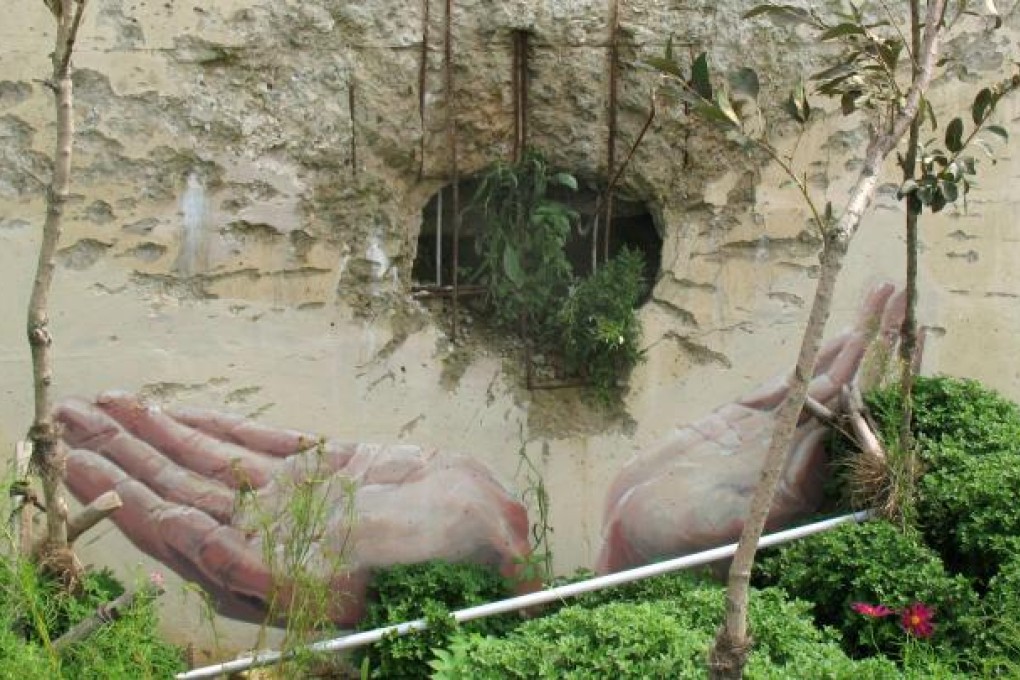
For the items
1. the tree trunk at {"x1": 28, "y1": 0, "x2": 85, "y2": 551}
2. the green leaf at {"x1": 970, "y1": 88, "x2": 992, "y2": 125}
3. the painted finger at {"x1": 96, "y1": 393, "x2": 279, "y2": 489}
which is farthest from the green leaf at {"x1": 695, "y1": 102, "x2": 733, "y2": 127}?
the painted finger at {"x1": 96, "y1": 393, "x2": 279, "y2": 489}

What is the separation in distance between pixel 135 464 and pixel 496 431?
49.5 inches

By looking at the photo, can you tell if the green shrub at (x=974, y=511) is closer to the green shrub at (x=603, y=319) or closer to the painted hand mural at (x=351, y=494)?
the painted hand mural at (x=351, y=494)

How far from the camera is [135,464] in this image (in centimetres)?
450

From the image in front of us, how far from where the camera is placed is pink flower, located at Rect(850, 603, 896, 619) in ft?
14.4

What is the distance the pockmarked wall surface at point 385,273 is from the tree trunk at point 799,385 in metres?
1.61

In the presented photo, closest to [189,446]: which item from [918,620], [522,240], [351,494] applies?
[351,494]

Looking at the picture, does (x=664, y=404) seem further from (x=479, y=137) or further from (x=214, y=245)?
(x=214, y=245)

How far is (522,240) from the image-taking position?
16.3 ft

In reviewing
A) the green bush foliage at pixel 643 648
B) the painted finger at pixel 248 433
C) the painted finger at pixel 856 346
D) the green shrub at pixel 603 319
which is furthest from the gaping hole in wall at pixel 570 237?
the green bush foliage at pixel 643 648

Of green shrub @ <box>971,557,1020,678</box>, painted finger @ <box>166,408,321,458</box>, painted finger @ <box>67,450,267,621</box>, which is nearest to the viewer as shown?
green shrub @ <box>971,557,1020,678</box>

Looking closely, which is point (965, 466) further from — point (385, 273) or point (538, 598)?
point (385, 273)

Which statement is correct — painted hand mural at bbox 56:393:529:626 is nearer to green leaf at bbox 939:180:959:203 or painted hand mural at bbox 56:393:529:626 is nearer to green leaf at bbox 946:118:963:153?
green leaf at bbox 939:180:959:203

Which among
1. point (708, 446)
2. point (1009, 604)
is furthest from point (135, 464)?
→ point (1009, 604)

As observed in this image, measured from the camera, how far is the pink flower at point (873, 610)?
4.38 m
